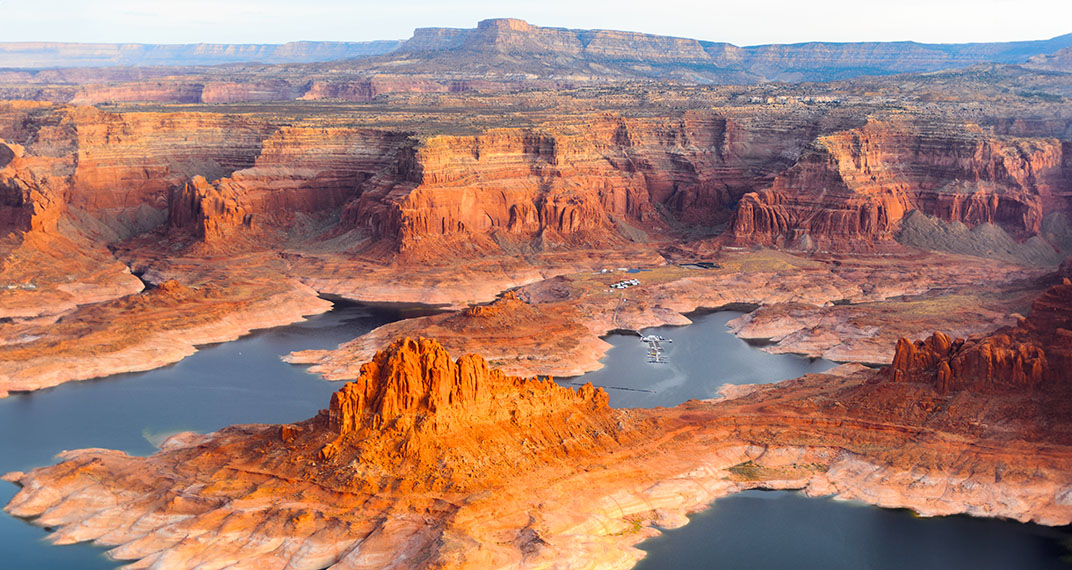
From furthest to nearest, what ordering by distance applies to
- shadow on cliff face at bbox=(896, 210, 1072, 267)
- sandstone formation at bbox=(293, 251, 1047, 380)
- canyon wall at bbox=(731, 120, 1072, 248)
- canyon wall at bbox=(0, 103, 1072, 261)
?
canyon wall at bbox=(731, 120, 1072, 248) → canyon wall at bbox=(0, 103, 1072, 261) → shadow on cliff face at bbox=(896, 210, 1072, 267) → sandstone formation at bbox=(293, 251, 1047, 380)

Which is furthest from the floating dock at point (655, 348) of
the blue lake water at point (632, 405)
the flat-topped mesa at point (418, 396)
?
the flat-topped mesa at point (418, 396)

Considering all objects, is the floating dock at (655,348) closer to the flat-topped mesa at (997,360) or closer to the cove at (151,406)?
the flat-topped mesa at (997,360)

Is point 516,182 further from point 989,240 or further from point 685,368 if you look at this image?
point 989,240

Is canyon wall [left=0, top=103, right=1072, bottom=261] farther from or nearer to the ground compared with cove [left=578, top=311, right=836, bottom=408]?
farther from the ground

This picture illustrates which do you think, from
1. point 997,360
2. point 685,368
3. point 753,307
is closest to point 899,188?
point 753,307

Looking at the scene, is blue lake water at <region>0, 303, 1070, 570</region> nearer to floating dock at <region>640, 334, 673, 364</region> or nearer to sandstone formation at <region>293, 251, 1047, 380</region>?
floating dock at <region>640, 334, 673, 364</region>

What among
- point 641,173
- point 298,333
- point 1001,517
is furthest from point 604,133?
point 1001,517

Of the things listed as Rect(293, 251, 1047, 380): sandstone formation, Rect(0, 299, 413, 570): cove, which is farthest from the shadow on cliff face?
Rect(0, 299, 413, 570): cove
